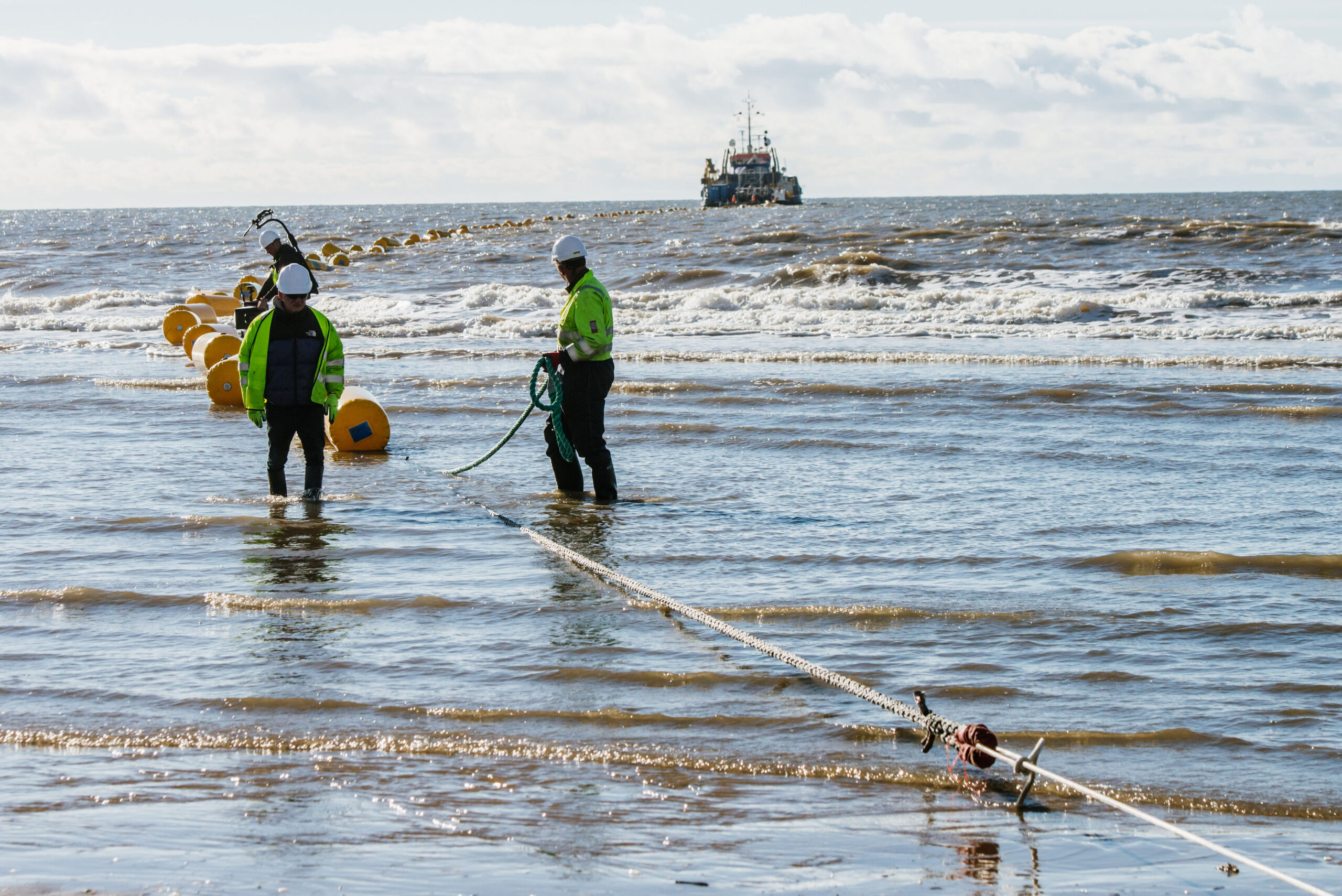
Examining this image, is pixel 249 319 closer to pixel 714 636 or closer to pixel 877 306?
pixel 714 636

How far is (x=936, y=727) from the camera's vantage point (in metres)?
4.29

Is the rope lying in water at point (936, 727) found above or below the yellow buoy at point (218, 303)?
below

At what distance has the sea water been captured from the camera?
3855 millimetres

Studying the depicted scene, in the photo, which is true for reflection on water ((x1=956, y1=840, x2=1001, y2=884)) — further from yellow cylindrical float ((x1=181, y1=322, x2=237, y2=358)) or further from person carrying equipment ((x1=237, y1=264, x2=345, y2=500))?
yellow cylindrical float ((x1=181, y1=322, x2=237, y2=358))

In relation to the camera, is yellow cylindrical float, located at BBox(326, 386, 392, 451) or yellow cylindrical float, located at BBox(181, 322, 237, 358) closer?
yellow cylindrical float, located at BBox(326, 386, 392, 451)

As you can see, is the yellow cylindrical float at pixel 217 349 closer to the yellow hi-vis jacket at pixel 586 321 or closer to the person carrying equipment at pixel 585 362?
the person carrying equipment at pixel 585 362

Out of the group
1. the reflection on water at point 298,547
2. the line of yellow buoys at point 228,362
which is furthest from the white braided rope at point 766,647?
Result: the line of yellow buoys at point 228,362

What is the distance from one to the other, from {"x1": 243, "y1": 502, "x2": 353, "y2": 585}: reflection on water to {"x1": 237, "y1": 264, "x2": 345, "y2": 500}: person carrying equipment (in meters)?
0.54

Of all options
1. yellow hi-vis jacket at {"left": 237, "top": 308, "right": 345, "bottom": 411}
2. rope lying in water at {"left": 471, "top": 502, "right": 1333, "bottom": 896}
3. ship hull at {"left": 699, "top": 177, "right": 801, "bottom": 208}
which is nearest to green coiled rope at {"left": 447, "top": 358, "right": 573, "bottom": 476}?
yellow hi-vis jacket at {"left": 237, "top": 308, "right": 345, "bottom": 411}

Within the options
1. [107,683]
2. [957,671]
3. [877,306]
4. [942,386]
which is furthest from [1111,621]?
[877,306]

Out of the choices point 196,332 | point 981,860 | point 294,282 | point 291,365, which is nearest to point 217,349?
point 196,332

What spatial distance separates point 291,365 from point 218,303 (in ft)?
51.9

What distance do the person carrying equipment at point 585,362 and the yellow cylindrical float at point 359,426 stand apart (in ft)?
8.73

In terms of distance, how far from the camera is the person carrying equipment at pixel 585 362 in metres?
8.70
